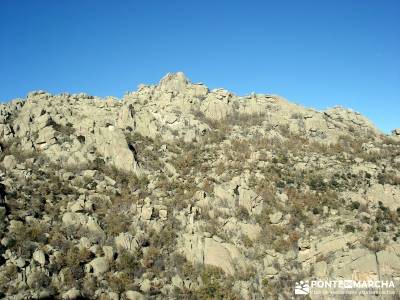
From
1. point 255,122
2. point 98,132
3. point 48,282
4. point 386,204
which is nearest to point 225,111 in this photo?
point 255,122

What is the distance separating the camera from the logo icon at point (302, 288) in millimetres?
29081

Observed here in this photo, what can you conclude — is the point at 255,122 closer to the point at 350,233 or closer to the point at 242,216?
the point at 242,216

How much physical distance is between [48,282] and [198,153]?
22364 mm

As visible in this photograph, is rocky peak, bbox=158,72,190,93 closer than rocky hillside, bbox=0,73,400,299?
No

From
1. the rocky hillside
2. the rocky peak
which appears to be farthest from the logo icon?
the rocky peak

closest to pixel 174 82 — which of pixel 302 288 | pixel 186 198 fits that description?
pixel 186 198

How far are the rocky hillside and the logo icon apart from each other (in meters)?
0.46

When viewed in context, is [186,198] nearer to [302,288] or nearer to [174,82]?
[302,288]

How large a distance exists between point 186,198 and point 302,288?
43.4 feet

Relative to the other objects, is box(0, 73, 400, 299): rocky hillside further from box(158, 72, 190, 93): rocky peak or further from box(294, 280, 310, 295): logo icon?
box(158, 72, 190, 93): rocky peak

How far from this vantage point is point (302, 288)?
29.3 metres

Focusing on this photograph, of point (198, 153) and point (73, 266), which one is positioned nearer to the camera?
point (73, 266)

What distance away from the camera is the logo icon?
29081 mm

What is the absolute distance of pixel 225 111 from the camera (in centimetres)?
5259
